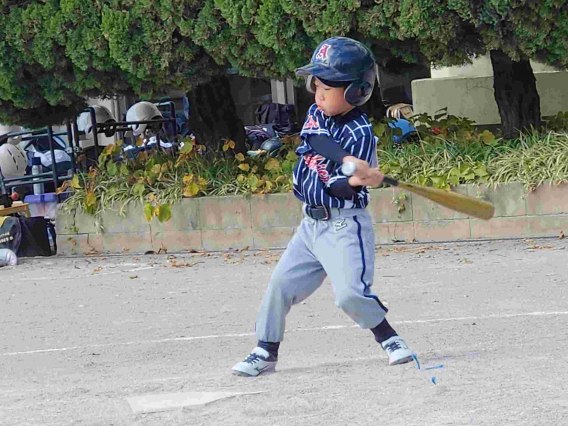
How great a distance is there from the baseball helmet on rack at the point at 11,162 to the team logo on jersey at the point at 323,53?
10.0 m

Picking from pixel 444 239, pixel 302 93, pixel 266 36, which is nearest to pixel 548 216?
pixel 444 239

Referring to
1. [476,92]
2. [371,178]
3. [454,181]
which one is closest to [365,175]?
[371,178]

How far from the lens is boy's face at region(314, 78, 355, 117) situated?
5.23 m

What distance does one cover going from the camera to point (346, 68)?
520 cm

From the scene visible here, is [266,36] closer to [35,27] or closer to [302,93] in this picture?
[35,27]

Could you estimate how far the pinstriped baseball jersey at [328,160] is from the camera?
17.0 feet

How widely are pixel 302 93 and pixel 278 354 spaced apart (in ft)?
55.2

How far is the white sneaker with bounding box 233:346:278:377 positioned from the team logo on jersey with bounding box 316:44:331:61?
58.1 inches

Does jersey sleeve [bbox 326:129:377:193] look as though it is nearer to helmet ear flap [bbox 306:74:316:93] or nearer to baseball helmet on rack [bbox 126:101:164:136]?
helmet ear flap [bbox 306:74:316:93]

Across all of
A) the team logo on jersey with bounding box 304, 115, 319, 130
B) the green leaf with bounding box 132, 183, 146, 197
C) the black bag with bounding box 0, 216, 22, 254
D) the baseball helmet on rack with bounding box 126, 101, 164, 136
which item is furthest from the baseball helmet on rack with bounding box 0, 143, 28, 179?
the team logo on jersey with bounding box 304, 115, 319, 130

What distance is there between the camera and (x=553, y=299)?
719 centimetres

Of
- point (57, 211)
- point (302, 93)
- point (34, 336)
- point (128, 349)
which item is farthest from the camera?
point (302, 93)

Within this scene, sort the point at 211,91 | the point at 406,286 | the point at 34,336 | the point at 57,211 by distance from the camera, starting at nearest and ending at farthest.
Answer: the point at 34,336 → the point at 406,286 → the point at 57,211 → the point at 211,91

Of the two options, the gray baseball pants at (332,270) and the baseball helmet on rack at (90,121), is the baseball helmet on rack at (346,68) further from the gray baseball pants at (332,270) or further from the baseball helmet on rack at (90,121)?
the baseball helmet on rack at (90,121)
